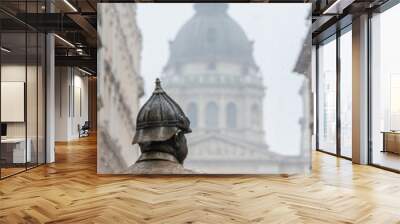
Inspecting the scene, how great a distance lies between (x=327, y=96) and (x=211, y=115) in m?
5.16

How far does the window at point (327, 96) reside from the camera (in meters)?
9.65

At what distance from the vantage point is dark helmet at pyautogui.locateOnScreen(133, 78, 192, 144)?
20.1 ft

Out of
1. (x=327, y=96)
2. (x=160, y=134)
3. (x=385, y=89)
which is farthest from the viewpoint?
(x=327, y=96)

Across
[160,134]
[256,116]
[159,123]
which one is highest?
[256,116]

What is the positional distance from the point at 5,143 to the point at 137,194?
2.70 metres

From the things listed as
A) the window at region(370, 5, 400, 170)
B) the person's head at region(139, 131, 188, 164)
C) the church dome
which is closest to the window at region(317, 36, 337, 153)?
the window at region(370, 5, 400, 170)

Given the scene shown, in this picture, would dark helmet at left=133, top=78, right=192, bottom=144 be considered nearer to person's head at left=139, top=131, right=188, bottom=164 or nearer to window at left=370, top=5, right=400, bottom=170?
person's head at left=139, top=131, right=188, bottom=164

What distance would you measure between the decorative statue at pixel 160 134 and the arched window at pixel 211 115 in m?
0.33

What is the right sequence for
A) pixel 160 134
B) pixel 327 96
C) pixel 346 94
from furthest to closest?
Result: pixel 327 96 < pixel 346 94 < pixel 160 134

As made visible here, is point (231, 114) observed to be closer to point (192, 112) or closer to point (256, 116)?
point (256, 116)

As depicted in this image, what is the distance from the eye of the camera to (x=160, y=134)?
6121 millimetres

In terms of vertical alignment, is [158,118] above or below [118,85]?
below

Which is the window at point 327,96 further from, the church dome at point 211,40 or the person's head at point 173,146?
the person's head at point 173,146

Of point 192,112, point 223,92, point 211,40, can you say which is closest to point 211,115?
point 192,112
